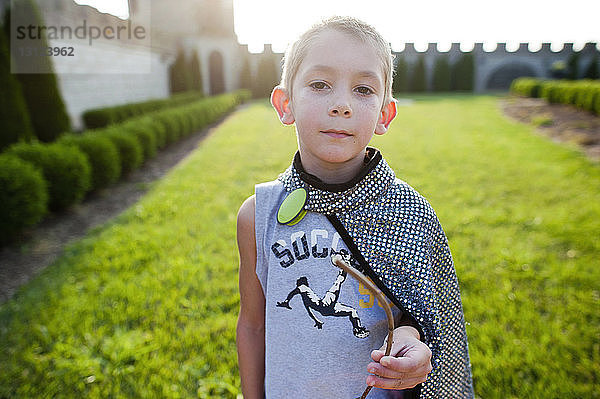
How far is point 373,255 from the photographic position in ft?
3.55

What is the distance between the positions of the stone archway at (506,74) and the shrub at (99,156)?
36277mm

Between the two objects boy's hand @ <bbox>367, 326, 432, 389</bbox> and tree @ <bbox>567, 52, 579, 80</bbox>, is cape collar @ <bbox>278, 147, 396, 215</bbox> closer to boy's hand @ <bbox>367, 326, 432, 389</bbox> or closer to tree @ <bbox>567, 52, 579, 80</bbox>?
boy's hand @ <bbox>367, 326, 432, 389</bbox>

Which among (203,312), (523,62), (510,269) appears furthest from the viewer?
(523,62)

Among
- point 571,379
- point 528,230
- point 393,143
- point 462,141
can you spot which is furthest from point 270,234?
point 462,141

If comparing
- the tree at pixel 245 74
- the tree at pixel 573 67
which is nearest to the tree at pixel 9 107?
the tree at pixel 245 74

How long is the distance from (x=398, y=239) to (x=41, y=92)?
9591mm

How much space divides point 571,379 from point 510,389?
15.1 inches

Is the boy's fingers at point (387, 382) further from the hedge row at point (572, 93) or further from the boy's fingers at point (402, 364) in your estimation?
the hedge row at point (572, 93)

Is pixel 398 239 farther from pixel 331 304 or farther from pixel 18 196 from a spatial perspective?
pixel 18 196

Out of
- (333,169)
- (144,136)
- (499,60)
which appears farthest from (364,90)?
(499,60)

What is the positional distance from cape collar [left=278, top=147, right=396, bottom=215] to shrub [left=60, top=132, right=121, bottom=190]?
20.9 feet

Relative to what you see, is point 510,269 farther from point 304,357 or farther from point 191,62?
point 191,62

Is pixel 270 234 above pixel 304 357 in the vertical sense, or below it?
above

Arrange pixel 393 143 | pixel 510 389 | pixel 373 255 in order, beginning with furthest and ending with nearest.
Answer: pixel 393 143 → pixel 510 389 → pixel 373 255
